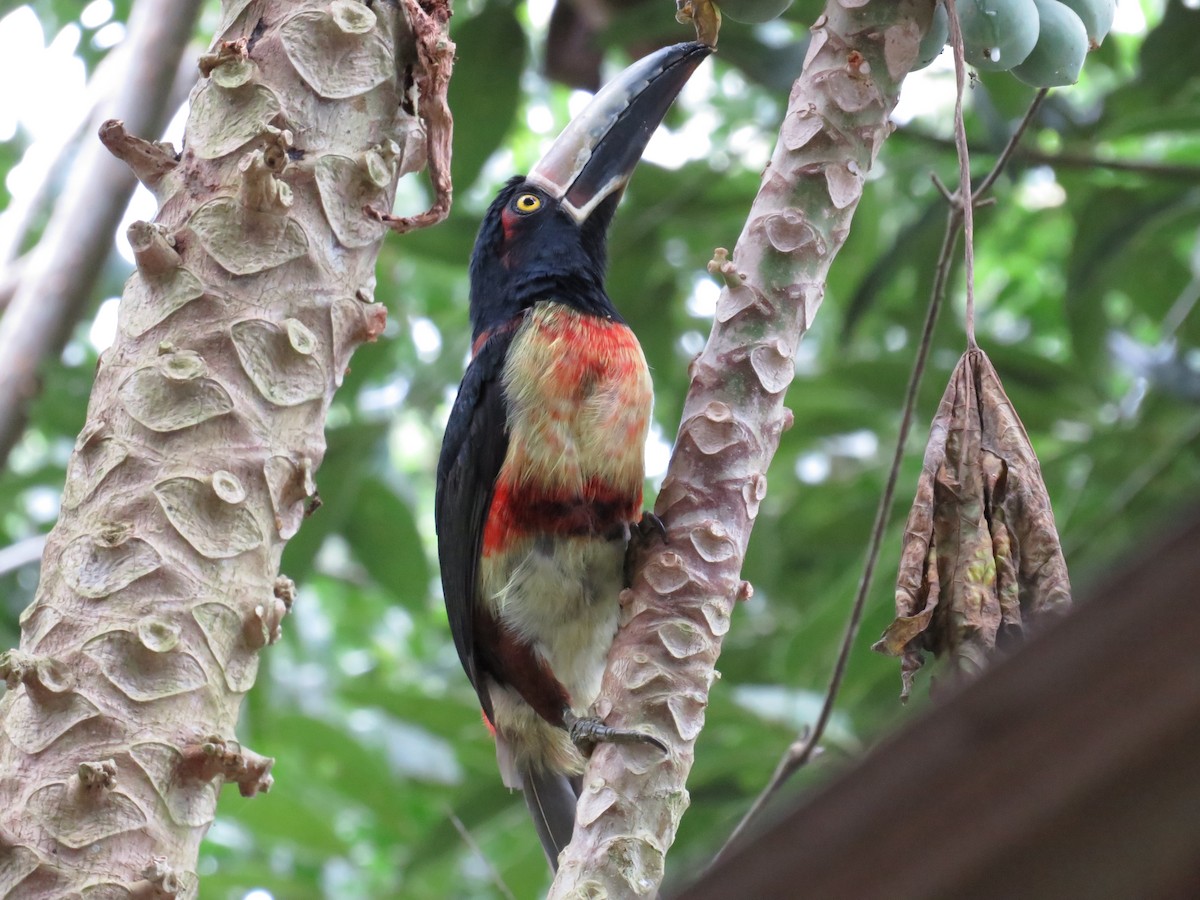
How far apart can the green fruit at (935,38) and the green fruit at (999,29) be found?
76 mm

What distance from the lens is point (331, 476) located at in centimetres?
373

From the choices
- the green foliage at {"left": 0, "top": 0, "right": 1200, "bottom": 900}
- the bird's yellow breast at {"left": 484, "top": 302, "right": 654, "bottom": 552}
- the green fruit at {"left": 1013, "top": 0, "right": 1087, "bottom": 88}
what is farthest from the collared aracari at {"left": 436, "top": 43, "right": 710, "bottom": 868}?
the green fruit at {"left": 1013, "top": 0, "right": 1087, "bottom": 88}

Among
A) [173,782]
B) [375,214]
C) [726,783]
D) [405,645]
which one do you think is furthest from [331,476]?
[405,645]

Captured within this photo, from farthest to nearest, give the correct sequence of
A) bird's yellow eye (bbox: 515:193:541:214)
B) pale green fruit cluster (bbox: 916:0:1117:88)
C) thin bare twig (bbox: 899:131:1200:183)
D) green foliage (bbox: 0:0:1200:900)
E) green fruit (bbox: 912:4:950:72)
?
green foliage (bbox: 0:0:1200:900) < thin bare twig (bbox: 899:131:1200:183) < bird's yellow eye (bbox: 515:193:541:214) < green fruit (bbox: 912:4:950:72) < pale green fruit cluster (bbox: 916:0:1117:88)

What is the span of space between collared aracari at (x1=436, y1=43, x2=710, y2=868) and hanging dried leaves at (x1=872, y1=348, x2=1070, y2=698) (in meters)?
1.02

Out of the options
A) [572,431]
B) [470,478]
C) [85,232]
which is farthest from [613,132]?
[85,232]

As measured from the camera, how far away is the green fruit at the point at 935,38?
1.75m

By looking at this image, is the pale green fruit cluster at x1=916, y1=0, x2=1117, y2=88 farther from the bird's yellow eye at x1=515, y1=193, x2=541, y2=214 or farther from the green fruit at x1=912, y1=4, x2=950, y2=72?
the bird's yellow eye at x1=515, y1=193, x2=541, y2=214

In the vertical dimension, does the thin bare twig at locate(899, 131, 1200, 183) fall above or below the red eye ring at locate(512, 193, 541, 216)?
above

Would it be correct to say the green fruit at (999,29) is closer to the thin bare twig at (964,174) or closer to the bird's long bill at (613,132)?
the thin bare twig at (964,174)

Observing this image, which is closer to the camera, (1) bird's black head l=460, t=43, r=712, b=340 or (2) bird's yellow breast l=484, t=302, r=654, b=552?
(2) bird's yellow breast l=484, t=302, r=654, b=552

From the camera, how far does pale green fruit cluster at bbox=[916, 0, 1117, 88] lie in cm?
161

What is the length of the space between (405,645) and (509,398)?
4.18 meters

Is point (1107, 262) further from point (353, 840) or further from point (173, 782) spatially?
point (353, 840)
